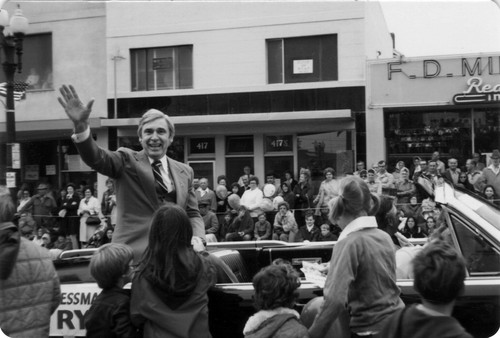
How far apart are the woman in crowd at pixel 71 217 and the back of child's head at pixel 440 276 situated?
42.7 feet

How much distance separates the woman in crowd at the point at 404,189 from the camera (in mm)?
13025

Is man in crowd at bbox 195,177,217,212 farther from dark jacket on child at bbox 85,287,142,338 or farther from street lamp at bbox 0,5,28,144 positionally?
dark jacket on child at bbox 85,287,142,338

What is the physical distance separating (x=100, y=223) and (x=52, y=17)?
9900 millimetres

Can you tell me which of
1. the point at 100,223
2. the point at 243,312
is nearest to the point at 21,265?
the point at 243,312

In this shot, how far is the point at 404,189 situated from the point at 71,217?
797 cm

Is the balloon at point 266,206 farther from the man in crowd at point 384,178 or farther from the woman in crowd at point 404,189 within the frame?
the woman in crowd at point 404,189

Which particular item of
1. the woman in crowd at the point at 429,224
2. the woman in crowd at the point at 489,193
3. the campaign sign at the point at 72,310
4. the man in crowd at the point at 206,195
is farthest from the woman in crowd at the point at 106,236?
the campaign sign at the point at 72,310

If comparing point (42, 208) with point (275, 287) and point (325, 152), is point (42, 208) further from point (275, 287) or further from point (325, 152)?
point (275, 287)

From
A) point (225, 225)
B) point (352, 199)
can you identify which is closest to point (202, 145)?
point (225, 225)

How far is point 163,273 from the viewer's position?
11.6ft

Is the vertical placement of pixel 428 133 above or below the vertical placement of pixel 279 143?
above

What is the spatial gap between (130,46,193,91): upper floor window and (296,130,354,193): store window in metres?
4.27

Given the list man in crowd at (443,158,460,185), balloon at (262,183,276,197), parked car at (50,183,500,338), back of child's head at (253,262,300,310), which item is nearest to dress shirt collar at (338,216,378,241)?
back of child's head at (253,262,300,310)

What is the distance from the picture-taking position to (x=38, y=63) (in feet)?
70.4
